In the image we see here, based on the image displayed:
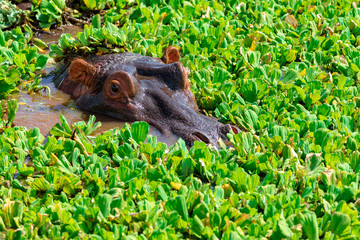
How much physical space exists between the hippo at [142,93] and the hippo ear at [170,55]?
99 millimetres

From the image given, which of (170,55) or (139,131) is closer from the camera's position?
(139,131)

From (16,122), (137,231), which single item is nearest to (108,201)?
(137,231)

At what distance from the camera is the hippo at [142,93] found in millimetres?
5008

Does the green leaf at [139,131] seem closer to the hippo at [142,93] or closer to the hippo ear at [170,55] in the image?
the hippo at [142,93]

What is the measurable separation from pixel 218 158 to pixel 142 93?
1221 millimetres

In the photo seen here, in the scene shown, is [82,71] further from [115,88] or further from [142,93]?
[142,93]

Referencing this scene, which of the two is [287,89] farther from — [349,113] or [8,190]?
[8,190]

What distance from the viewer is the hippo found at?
5.01 meters

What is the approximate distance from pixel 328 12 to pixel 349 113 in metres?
3.00

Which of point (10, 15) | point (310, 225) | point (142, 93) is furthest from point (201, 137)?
point (10, 15)

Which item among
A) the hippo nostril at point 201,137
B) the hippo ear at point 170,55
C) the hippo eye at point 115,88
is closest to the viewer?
the hippo nostril at point 201,137

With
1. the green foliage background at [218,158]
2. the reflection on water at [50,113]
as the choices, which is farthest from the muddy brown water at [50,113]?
the green foliage background at [218,158]

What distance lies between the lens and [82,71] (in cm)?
566

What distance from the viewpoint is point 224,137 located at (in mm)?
4902
